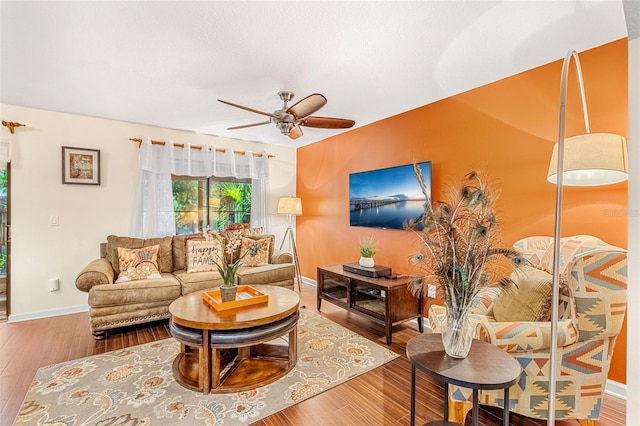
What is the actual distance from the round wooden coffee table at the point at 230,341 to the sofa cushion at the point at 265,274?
1107 millimetres

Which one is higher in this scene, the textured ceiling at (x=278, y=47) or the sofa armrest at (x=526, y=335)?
the textured ceiling at (x=278, y=47)

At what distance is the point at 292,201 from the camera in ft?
15.6

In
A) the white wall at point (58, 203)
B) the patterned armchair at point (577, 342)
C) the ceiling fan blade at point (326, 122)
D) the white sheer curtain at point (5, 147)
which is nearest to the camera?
the patterned armchair at point (577, 342)

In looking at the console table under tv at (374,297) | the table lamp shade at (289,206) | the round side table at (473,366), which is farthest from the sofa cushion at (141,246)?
the round side table at (473,366)

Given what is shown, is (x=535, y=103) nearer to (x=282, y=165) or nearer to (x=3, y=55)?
(x=282, y=165)

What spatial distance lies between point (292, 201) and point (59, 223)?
2.98 m

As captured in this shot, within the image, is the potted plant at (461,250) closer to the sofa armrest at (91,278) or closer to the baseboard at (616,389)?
the baseboard at (616,389)

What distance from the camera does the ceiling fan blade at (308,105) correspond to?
222 centimetres

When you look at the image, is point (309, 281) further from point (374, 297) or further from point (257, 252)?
point (374, 297)

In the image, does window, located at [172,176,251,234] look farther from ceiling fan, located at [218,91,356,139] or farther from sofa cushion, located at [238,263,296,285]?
ceiling fan, located at [218,91,356,139]

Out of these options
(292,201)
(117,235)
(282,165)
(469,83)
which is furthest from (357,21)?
(117,235)

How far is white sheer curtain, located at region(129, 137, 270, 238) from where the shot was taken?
4.02 meters

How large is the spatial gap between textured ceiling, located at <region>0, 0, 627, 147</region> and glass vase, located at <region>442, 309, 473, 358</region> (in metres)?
1.70

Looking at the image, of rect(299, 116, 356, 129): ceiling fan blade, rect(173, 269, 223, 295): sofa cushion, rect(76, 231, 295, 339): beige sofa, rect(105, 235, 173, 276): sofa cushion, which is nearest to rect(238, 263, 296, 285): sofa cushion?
rect(76, 231, 295, 339): beige sofa
